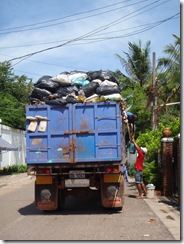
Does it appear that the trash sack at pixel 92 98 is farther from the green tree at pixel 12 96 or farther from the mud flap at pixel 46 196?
the green tree at pixel 12 96

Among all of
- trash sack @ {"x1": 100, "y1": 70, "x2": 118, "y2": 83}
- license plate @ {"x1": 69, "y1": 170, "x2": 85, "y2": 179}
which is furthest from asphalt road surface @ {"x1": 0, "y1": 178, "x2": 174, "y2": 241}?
trash sack @ {"x1": 100, "y1": 70, "x2": 118, "y2": 83}

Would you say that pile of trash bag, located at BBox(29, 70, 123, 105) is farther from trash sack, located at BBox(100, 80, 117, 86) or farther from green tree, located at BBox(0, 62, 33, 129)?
green tree, located at BBox(0, 62, 33, 129)

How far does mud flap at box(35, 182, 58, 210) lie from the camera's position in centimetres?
976

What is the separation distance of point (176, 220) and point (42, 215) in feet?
10.8

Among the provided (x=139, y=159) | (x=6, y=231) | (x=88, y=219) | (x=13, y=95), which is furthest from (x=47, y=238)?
(x=13, y=95)

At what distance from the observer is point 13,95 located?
133 ft

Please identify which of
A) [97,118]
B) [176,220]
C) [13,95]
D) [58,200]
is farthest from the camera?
[13,95]

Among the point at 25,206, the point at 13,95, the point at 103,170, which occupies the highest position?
the point at 13,95

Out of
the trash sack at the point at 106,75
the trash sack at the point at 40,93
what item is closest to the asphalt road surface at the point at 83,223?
the trash sack at the point at 40,93

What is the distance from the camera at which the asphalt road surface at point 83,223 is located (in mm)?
7258

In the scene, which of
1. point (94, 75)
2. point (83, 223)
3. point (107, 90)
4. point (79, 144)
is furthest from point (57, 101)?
point (83, 223)

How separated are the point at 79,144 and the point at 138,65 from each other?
82.5 ft

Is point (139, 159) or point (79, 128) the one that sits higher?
point (79, 128)

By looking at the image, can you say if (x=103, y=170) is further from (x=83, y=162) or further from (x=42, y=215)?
(x=42, y=215)
